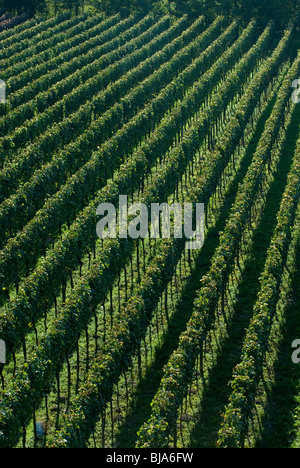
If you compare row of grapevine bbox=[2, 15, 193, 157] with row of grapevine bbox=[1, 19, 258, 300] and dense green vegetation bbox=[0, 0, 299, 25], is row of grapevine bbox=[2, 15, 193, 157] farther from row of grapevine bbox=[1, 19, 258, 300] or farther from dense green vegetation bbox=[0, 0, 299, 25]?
dense green vegetation bbox=[0, 0, 299, 25]

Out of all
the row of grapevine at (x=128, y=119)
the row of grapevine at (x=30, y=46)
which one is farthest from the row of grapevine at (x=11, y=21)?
the row of grapevine at (x=128, y=119)

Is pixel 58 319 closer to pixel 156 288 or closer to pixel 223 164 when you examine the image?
pixel 156 288

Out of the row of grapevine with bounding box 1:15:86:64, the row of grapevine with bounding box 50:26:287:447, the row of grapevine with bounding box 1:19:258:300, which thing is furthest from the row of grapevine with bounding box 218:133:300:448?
the row of grapevine with bounding box 1:15:86:64

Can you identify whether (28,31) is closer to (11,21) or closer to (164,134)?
(11,21)

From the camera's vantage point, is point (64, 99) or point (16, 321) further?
point (64, 99)

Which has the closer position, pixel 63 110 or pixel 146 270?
pixel 146 270

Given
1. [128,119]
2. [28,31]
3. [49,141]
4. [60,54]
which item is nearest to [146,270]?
[49,141]

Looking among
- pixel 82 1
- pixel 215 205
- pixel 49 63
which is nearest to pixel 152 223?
pixel 215 205
